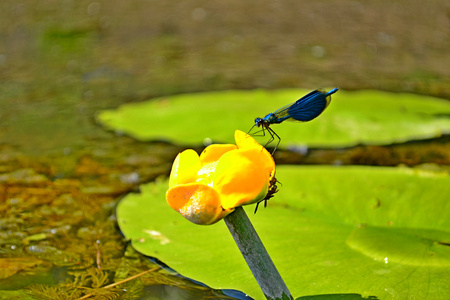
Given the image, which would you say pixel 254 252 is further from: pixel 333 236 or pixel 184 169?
pixel 333 236

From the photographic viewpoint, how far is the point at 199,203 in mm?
1043

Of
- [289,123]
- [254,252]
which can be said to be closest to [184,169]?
[254,252]

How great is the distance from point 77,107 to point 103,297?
2.28 meters

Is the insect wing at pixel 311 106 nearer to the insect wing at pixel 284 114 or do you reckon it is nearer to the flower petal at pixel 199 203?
the insect wing at pixel 284 114

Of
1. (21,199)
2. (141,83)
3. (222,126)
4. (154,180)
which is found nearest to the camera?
(21,199)

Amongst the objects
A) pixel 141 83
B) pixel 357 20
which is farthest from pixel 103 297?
pixel 357 20

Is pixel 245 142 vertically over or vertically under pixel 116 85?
over

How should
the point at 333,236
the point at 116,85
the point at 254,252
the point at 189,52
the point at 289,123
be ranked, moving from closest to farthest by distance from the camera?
the point at 254,252 → the point at 333,236 → the point at 289,123 → the point at 116,85 → the point at 189,52

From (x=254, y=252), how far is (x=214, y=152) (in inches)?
8.9

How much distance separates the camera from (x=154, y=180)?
97.0 inches

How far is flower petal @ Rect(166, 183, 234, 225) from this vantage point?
1042mm

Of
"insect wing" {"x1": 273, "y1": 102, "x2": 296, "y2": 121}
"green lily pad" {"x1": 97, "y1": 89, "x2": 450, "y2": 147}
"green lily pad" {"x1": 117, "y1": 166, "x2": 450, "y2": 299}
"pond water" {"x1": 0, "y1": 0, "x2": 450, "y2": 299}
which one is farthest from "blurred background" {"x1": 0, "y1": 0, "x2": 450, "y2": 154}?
"insect wing" {"x1": 273, "y1": 102, "x2": 296, "y2": 121}

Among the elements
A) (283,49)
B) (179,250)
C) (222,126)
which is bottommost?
(283,49)

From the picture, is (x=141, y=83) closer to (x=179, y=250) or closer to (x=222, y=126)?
(x=222, y=126)
